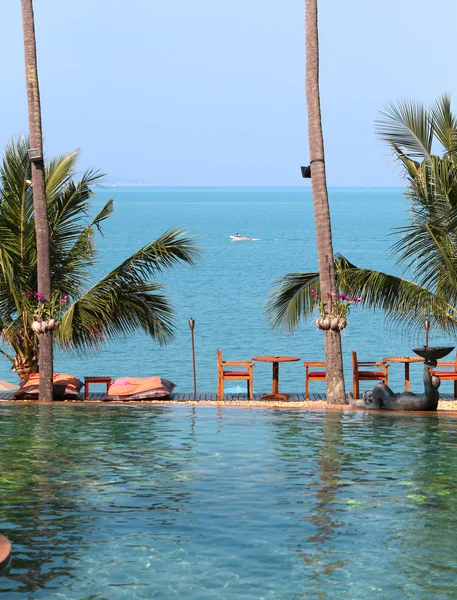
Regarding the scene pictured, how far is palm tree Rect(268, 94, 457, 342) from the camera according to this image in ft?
55.8

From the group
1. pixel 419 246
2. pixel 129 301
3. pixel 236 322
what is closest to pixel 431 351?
pixel 419 246

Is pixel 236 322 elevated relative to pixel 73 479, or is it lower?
elevated

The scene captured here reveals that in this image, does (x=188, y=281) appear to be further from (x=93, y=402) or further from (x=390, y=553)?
(x=390, y=553)

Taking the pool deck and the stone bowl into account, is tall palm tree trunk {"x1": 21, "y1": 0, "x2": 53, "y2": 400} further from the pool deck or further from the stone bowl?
the stone bowl

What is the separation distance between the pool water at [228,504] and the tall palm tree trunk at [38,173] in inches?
57.0

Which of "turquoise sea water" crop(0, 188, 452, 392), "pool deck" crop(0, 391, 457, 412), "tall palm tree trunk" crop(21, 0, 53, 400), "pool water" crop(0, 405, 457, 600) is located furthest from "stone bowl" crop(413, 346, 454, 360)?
"tall palm tree trunk" crop(21, 0, 53, 400)

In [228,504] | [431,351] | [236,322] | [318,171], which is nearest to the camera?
[228,504]

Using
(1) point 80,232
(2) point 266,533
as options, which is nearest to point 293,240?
(1) point 80,232

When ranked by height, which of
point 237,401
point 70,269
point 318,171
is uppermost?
point 318,171

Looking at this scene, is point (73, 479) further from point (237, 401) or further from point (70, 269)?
Result: point (70, 269)

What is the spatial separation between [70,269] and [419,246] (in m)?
6.45

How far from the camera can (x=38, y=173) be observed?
17.2 metres

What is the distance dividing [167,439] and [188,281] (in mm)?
64727

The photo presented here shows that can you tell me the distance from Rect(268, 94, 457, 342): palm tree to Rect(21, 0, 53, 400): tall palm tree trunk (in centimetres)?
378
